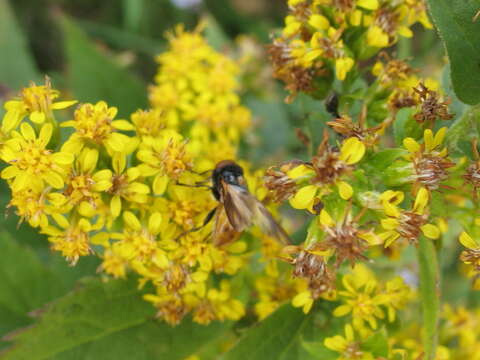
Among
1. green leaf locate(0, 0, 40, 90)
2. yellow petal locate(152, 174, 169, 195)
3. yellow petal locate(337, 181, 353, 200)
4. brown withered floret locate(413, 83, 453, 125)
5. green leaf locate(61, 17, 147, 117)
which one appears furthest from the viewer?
green leaf locate(0, 0, 40, 90)

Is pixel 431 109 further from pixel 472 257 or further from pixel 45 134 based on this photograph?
pixel 45 134

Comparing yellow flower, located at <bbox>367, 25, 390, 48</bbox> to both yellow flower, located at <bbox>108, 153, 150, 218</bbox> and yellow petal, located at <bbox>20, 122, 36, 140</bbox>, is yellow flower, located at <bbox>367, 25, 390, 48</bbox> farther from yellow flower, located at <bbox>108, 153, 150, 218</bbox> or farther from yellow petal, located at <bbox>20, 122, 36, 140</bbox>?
yellow petal, located at <bbox>20, 122, 36, 140</bbox>

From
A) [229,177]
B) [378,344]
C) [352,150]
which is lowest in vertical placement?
[378,344]

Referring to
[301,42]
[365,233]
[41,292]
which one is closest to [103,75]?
[41,292]

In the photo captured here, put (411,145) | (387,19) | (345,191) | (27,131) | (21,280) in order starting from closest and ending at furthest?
(345,191), (411,145), (27,131), (387,19), (21,280)

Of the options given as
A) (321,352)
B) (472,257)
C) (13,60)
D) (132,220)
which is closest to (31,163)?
(132,220)

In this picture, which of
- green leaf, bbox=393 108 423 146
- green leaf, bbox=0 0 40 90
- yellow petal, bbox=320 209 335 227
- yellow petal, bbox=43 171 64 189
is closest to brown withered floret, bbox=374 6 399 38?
green leaf, bbox=393 108 423 146

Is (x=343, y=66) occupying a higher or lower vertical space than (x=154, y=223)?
higher

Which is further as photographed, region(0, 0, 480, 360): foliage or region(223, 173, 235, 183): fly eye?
region(223, 173, 235, 183): fly eye
